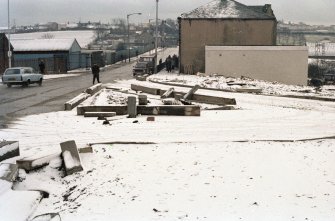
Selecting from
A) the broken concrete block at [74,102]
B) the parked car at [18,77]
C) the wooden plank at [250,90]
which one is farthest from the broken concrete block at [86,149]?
the parked car at [18,77]

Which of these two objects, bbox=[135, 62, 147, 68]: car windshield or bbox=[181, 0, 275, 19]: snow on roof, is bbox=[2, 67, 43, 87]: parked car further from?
bbox=[181, 0, 275, 19]: snow on roof

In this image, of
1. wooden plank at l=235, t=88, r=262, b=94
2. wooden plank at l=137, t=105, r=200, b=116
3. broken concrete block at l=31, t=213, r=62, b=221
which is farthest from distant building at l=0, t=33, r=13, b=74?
broken concrete block at l=31, t=213, r=62, b=221

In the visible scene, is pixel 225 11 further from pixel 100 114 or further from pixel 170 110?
pixel 100 114

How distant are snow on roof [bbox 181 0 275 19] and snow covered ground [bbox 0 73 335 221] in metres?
36.2

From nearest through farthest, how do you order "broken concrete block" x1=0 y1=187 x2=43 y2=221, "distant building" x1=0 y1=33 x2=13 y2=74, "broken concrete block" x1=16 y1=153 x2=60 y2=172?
"broken concrete block" x1=0 y1=187 x2=43 y2=221, "broken concrete block" x1=16 y1=153 x2=60 y2=172, "distant building" x1=0 y1=33 x2=13 y2=74

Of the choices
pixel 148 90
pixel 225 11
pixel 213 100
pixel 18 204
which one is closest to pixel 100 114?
pixel 213 100

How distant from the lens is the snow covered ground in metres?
7.43

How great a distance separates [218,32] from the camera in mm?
49750

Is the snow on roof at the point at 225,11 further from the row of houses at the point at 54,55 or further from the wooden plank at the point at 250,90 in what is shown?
the wooden plank at the point at 250,90

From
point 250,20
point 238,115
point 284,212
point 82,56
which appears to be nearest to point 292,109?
point 238,115

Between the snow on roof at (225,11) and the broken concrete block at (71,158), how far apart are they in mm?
41089

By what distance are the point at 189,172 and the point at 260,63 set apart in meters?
35.5

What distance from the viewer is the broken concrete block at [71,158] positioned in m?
9.46

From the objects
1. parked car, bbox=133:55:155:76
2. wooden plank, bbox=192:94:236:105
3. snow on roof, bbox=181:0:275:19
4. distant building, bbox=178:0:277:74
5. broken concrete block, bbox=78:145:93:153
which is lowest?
broken concrete block, bbox=78:145:93:153
